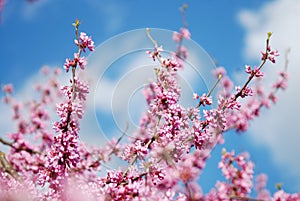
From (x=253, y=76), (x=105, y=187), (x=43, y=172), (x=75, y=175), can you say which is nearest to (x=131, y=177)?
(x=105, y=187)

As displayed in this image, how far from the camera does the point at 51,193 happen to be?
17.6ft

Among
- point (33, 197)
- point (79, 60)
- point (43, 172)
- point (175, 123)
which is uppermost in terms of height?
point (79, 60)

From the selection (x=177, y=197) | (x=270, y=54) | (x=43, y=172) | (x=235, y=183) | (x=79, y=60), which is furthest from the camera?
(x=270, y=54)

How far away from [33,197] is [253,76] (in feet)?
13.6

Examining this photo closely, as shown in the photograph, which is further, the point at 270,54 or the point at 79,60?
the point at 270,54

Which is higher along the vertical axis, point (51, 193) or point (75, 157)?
point (75, 157)

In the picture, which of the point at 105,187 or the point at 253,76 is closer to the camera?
the point at 105,187

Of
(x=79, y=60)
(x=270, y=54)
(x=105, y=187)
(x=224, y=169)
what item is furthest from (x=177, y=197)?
(x=270, y=54)

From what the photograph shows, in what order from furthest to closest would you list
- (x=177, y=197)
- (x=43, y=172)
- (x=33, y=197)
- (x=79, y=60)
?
(x=79, y=60) < (x=43, y=172) < (x=33, y=197) < (x=177, y=197)

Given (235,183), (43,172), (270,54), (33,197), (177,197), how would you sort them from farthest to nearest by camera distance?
(270,54) → (43,172) → (33,197) → (177,197) → (235,183)

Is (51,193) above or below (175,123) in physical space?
below

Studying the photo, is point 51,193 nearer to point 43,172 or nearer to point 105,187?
point 43,172

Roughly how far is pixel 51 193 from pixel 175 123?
220 centimetres

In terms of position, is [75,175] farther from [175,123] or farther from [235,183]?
[235,183]
